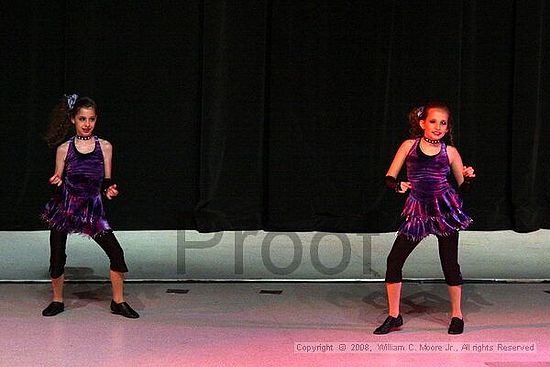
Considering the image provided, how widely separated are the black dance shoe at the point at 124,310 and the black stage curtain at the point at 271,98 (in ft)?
6.26

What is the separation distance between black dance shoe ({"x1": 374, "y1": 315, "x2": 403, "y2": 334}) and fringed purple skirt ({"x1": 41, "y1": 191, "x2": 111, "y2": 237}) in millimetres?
1479

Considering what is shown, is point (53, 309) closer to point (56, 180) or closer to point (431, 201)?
point (56, 180)

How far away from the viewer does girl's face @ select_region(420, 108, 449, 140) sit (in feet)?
14.4

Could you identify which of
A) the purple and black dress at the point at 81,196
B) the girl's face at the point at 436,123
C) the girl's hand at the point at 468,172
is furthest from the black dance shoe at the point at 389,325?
the purple and black dress at the point at 81,196

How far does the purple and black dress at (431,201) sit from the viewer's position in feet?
14.6

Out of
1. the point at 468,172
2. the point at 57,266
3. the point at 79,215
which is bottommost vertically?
the point at 57,266

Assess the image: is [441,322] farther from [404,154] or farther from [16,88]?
[16,88]

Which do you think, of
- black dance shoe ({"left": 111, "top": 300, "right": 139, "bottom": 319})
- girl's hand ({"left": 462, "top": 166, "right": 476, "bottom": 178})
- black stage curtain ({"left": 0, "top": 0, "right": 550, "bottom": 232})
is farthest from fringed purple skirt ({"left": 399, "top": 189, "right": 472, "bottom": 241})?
black stage curtain ({"left": 0, "top": 0, "right": 550, "bottom": 232})

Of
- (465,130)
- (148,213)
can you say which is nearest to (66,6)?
(148,213)

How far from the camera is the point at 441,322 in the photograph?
470cm

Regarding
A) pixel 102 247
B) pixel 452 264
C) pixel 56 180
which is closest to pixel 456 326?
pixel 452 264

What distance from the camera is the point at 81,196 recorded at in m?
4.68

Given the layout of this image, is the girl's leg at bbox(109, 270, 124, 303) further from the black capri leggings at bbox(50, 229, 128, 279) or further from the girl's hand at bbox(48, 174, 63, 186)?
the girl's hand at bbox(48, 174, 63, 186)

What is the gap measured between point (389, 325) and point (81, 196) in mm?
1691
